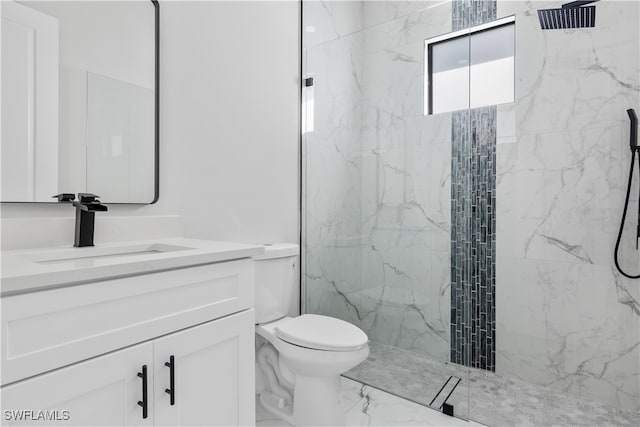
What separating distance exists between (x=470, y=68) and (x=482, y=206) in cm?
80

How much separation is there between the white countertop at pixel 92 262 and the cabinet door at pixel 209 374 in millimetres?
199

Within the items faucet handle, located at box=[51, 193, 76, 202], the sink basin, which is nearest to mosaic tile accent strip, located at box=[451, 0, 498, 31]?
the sink basin

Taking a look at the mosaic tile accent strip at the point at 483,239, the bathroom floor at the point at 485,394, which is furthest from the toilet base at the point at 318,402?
the mosaic tile accent strip at the point at 483,239

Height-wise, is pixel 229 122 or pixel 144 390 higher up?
pixel 229 122

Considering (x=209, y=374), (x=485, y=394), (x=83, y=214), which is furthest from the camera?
(x=485, y=394)

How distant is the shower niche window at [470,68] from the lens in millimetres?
1762

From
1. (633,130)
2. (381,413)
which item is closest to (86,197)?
(381,413)

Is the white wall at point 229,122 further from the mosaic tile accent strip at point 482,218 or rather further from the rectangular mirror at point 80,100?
the mosaic tile accent strip at point 482,218

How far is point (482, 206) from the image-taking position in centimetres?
221

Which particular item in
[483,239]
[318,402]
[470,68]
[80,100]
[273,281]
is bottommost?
[318,402]

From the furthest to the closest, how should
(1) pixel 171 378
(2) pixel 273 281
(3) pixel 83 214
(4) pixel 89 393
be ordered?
(2) pixel 273 281
(3) pixel 83 214
(1) pixel 171 378
(4) pixel 89 393

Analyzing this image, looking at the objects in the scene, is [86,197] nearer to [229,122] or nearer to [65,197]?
[65,197]

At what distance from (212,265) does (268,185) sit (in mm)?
984

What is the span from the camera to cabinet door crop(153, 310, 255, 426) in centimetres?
100
